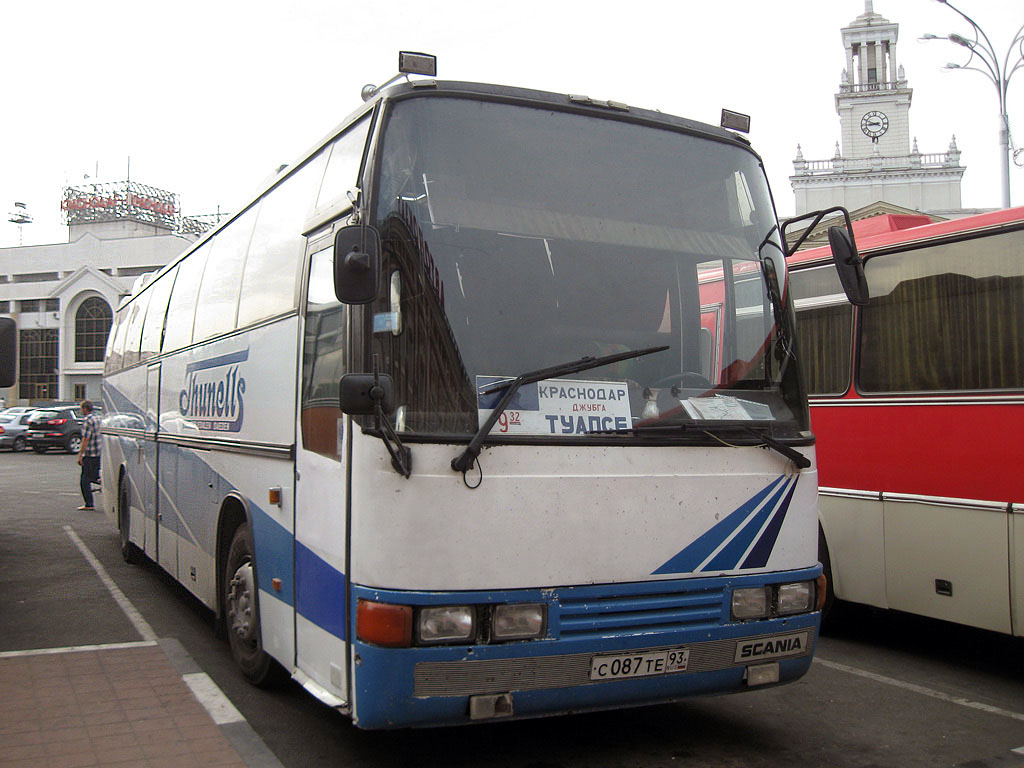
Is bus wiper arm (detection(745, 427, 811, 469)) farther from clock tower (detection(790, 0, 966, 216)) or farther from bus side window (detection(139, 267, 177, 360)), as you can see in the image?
clock tower (detection(790, 0, 966, 216))

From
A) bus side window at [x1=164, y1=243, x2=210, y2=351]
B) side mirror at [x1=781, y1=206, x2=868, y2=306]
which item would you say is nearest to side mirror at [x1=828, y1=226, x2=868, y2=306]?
side mirror at [x1=781, y1=206, x2=868, y2=306]

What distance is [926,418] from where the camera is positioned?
690 centimetres

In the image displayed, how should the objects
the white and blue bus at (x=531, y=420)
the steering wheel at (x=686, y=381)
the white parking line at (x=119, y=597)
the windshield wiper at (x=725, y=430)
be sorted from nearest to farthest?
1. the white and blue bus at (x=531, y=420)
2. the windshield wiper at (x=725, y=430)
3. the steering wheel at (x=686, y=381)
4. the white parking line at (x=119, y=597)

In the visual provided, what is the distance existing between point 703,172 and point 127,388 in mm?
7974

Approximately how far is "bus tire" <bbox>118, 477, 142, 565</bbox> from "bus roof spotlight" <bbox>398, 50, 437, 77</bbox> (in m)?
7.79

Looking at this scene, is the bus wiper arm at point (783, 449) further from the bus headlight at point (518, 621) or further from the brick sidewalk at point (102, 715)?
the brick sidewalk at point (102, 715)

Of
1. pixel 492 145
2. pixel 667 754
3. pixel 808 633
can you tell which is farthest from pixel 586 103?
pixel 667 754

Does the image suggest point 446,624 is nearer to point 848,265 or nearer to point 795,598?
point 795,598

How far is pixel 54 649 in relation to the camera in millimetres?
7215

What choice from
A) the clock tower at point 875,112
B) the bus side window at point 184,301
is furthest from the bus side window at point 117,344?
the clock tower at point 875,112

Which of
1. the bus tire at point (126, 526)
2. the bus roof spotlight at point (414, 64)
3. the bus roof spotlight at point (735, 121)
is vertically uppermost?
the bus roof spotlight at point (414, 64)

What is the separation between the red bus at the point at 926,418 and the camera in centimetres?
638

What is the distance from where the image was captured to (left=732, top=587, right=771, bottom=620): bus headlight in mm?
4750

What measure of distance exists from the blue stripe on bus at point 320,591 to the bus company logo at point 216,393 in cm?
157
